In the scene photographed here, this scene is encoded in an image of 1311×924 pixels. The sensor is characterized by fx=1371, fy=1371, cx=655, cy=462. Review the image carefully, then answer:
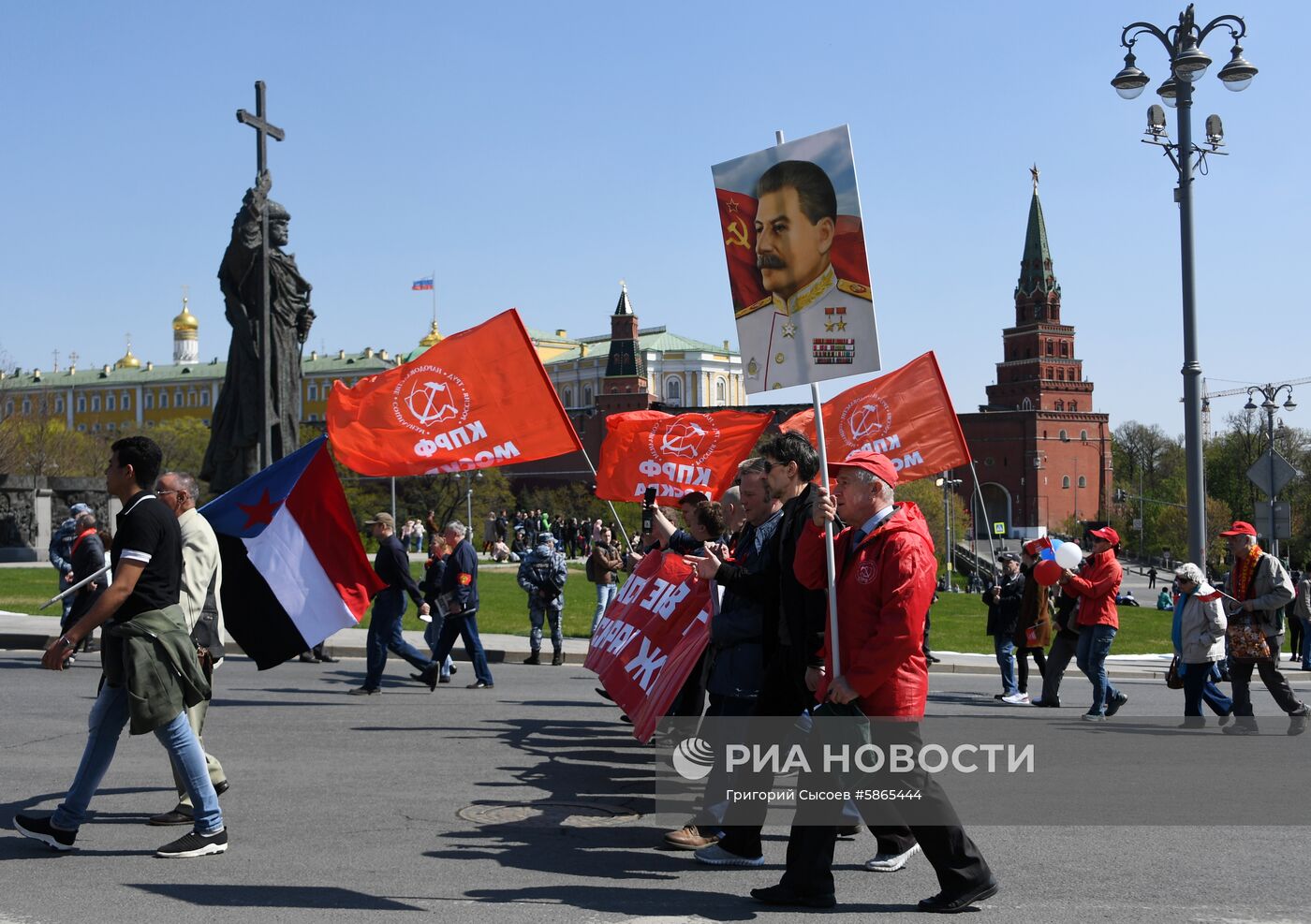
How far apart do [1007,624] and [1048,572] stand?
1.40 metres

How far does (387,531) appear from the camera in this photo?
13.9m

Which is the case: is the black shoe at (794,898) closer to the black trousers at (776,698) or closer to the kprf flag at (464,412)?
the black trousers at (776,698)

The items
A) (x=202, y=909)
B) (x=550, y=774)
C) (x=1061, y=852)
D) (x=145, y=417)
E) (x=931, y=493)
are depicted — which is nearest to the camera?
(x=202, y=909)

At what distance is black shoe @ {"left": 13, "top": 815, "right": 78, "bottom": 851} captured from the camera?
20.9ft

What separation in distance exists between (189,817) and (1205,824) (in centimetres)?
534

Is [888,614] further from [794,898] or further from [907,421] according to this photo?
[907,421]

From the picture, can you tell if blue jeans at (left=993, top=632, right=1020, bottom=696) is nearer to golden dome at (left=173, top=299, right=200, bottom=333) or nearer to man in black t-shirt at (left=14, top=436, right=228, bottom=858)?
man in black t-shirt at (left=14, top=436, right=228, bottom=858)

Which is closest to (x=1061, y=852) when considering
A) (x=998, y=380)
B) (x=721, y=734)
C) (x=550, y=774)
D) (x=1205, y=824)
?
(x=1205, y=824)

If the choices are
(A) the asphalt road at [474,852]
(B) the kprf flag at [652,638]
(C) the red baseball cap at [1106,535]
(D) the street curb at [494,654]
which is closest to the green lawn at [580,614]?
(D) the street curb at [494,654]

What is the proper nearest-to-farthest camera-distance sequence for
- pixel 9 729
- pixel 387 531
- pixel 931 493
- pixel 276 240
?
1. pixel 9 729
2. pixel 387 531
3. pixel 276 240
4. pixel 931 493

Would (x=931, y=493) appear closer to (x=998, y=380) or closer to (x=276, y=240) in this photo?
(x=998, y=380)

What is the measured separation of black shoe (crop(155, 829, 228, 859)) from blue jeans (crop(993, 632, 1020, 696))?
31.9 feet

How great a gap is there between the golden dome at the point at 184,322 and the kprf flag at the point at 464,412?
18951 cm

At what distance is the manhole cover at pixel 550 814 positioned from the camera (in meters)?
7.34
